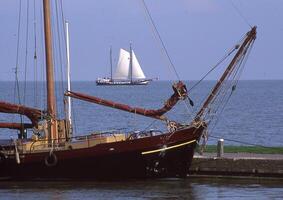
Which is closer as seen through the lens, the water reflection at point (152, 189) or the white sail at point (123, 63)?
the water reflection at point (152, 189)

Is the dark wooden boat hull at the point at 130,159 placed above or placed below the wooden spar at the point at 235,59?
below

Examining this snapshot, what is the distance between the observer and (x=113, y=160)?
1267 inches

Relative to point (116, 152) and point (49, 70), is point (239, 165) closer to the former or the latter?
point (116, 152)

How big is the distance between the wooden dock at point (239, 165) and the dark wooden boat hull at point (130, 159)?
59 cm

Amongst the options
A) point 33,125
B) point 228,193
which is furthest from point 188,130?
point 33,125

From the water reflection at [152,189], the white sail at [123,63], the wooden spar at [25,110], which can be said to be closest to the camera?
the water reflection at [152,189]

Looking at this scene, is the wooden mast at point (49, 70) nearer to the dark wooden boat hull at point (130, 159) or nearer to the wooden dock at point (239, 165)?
the dark wooden boat hull at point (130, 159)

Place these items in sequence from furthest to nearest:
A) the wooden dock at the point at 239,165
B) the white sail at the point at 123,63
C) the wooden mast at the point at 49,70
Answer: the white sail at the point at 123,63 < the wooden mast at the point at 49,70 < the wooden dock at the point at 239,165

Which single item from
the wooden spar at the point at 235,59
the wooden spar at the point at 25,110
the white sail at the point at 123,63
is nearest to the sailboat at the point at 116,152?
the wooden spar at the point at 235,59

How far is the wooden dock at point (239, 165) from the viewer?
1221 inches

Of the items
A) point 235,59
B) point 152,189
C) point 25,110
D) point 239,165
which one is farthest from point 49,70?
point 239,165

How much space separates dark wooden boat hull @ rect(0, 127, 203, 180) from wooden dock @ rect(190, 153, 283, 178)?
1.95ft

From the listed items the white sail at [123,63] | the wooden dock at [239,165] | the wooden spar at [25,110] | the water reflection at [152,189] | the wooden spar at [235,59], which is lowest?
the water reflection at [152,189]

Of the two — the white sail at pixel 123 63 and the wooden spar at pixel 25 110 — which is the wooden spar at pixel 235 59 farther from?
the white sail at pixel 123 63
